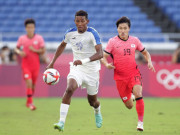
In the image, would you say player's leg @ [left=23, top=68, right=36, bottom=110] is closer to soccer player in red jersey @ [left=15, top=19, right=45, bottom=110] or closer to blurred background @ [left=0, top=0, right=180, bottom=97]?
soccer player in red jersey @ [left=15, top=19, right=45, bottom=110]

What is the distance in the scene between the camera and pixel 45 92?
1744 centimetres

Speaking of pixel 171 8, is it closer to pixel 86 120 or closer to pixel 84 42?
pixel 86 120

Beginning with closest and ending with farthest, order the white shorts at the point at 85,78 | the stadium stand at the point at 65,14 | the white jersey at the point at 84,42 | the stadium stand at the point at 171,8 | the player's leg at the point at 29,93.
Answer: the white shorts at the point at 85,78
the white jersey at the point at 84,42
the player's leg at the point at 29,93
the stadium stand at the point at 65,14
the stadium stand at the point at 171,8

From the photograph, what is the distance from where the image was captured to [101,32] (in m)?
22.8

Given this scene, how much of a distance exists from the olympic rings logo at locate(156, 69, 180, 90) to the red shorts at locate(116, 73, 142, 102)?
315 inches

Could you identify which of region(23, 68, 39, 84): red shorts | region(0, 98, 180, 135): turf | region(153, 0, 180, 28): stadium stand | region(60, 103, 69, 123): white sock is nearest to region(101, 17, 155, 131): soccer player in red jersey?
region(0, 98, 180, 135): turf

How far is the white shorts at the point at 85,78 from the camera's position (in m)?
8.29

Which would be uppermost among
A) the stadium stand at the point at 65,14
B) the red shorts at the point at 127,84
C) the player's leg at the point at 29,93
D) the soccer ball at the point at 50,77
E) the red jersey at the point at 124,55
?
the stadium stand at the point at 65,14

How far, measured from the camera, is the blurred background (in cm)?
1728

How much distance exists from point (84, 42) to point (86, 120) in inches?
106

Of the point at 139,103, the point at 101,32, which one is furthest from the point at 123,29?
the point at 101,32

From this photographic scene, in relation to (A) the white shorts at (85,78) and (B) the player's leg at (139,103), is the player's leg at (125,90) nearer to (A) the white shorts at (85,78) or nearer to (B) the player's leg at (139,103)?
(B) the player's leg at (139,103)

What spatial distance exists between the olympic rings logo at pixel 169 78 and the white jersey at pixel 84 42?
8.92 metres

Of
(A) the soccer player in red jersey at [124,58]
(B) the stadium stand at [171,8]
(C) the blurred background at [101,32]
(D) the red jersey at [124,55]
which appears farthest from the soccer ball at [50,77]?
(B) the stadium stand at [171,8]
